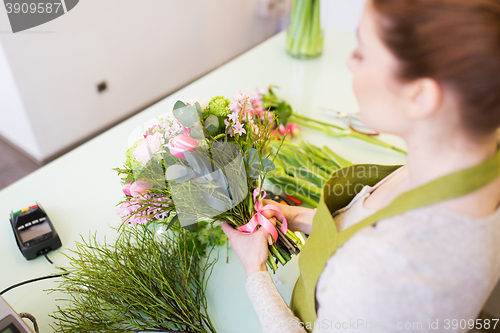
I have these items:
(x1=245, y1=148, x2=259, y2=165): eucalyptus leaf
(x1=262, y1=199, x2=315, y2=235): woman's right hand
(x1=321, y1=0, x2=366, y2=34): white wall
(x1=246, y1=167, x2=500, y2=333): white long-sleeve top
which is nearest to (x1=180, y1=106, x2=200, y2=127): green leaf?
(x1=245, y1=148, x2=259, y2=165): eucalyptus leaf

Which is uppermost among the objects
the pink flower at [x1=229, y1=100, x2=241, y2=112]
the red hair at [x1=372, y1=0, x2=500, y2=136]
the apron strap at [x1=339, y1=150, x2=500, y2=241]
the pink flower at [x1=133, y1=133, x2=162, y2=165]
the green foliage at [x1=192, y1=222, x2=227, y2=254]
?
the red hair at [x1=372, y1=0, x2=500, y2=136]

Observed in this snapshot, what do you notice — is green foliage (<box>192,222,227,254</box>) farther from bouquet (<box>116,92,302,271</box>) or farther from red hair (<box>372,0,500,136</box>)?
red hair (<box>372,0,500,136</box>)

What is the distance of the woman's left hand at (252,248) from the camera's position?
0.72 meters

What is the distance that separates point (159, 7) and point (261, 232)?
2.06 m

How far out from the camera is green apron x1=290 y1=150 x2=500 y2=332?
17.1 inches

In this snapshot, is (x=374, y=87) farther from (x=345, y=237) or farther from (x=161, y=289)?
(x=161, y=289)

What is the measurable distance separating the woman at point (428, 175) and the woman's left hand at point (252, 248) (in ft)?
0.74

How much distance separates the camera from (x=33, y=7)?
1752 millimetres

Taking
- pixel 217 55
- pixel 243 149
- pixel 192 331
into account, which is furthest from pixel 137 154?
pixel 217 55

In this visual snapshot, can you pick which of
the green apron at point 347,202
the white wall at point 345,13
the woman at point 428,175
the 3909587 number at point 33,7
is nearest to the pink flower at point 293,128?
the green apron at point 347,202

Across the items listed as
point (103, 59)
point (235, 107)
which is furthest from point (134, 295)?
point (103, 59)

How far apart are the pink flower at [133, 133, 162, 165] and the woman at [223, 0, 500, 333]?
1.24 ft

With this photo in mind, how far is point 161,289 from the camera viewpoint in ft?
2.35

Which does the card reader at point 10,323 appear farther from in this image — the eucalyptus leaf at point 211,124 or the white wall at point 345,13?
the white wall at point 345,13
